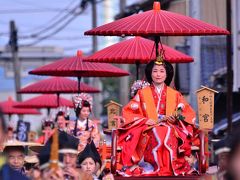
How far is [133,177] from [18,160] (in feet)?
4.42

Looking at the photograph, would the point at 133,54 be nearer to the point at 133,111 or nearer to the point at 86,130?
the point at 86,130

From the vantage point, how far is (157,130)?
1120 cm

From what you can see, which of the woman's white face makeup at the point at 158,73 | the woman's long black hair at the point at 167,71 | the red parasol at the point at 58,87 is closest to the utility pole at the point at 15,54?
the red parasol at the point at 58,87

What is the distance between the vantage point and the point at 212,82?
82.1 ft

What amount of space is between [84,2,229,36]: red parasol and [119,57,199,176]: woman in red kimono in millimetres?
371

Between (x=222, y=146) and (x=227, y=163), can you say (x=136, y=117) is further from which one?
(x=227, y=163)

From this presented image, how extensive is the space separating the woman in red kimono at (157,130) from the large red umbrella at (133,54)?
6.92 feet

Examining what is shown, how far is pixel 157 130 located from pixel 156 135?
6 cm

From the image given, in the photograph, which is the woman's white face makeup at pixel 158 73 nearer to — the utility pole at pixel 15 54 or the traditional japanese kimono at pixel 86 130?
the traditional japanese kimono at pixel 86 130

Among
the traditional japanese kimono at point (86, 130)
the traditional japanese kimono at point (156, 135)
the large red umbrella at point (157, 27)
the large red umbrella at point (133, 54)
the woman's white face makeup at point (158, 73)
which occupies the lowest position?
the traditional japanese kimono at point (86, 130)

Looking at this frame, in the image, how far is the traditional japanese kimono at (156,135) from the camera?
11227 mm

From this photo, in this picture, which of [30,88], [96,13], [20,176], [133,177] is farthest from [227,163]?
[96,13]

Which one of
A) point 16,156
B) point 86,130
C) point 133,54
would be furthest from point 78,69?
point 16,156

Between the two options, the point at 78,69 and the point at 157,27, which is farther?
the point at 78,69
